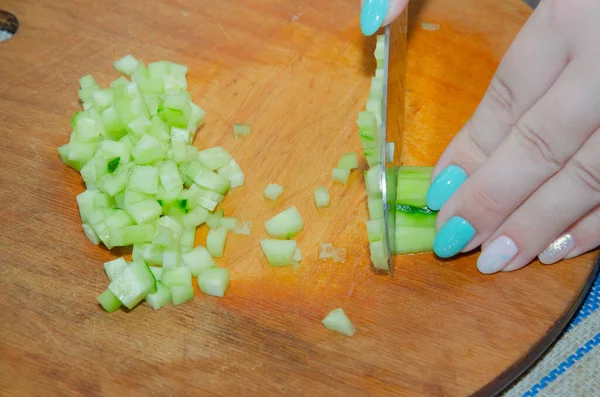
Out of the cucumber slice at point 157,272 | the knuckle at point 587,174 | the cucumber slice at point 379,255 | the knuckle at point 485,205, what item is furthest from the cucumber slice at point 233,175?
the knuckle at point 587,174

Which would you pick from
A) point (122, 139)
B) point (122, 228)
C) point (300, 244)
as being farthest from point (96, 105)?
point (300, 244)

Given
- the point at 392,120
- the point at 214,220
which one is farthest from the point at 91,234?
the point at 392,120

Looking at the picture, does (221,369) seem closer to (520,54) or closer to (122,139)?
(122,139)

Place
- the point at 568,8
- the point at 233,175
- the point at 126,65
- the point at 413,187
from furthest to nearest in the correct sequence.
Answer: the point at 126,65 < the point at 233,175 < the point at 413,187 < the point at 568,8

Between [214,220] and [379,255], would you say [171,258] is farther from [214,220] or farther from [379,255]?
[379,255]

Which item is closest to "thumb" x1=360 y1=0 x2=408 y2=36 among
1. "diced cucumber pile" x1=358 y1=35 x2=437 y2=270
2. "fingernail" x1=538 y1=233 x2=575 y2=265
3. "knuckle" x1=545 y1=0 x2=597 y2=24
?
"diced cucumber pile" x1=358 y1=35 x2=437 y2=270

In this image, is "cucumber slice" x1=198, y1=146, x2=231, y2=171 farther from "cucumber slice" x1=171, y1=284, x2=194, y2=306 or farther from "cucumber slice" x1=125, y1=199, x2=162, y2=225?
"cucumber slice" x1=171, y1=284, x2=194, y2=306
